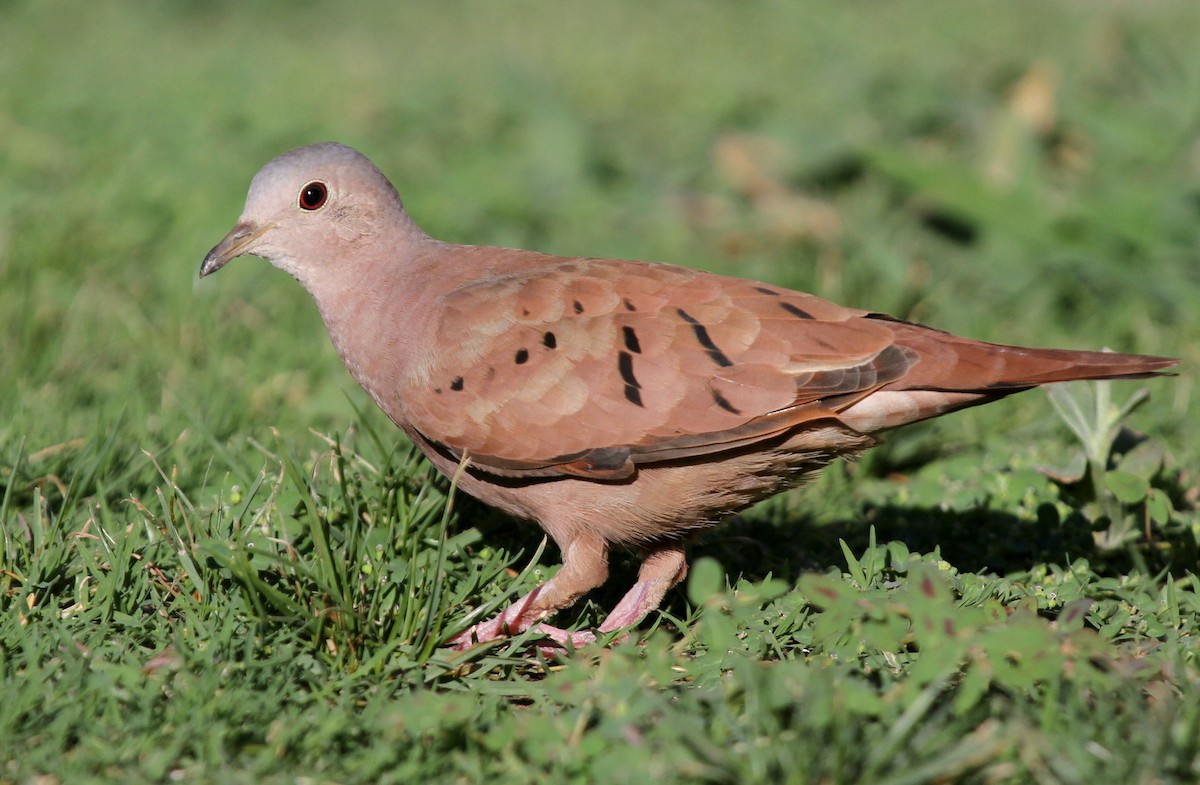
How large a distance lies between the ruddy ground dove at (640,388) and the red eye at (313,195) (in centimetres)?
48

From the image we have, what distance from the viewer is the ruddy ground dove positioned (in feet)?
11.5

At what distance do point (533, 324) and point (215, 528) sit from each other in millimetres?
1130

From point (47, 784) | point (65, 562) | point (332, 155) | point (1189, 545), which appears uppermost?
point (332, 155)

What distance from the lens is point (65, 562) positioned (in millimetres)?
3568

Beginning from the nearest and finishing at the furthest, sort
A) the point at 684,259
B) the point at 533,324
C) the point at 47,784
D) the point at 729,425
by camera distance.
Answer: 1. the point at 47,784
2. the point at 729,425
3. the point at 533,324
4. the point at 684,259

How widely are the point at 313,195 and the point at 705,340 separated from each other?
1515 millimetres

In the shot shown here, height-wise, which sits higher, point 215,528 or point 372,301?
point 372,301

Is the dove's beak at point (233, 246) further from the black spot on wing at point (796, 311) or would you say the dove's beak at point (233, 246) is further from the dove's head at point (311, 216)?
the black spot on wing at point (796, 311)

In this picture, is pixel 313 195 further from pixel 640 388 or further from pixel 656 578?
pixel 656 578

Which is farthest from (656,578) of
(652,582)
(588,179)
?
(588,179)

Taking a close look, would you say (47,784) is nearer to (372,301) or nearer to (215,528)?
(215,528)

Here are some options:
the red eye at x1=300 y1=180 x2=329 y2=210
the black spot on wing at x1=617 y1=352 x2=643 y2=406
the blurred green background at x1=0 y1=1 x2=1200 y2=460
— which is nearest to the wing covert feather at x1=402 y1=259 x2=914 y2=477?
the black spot on wing at x1=617 y1=352 x2=643 y2=406

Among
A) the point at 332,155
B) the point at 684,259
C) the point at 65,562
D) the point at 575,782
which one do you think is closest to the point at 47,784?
the point at 65,562

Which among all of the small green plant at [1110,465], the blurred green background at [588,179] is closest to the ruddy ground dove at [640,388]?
the small green plant at [1110,465]
